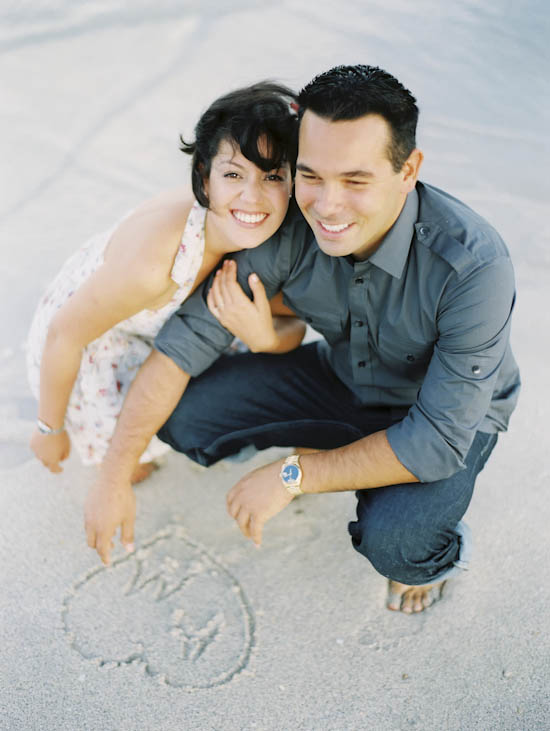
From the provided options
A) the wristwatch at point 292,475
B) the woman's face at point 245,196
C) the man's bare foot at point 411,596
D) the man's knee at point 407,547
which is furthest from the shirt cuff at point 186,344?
the man's bare foot at point 411,596

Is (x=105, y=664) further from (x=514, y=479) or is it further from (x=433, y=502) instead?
(x=514, y=479)

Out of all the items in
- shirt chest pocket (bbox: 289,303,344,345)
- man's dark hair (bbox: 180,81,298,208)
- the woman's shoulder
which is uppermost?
man's dark hair (bbox: 180,81,298,208)

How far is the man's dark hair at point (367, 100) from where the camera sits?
1588 mm

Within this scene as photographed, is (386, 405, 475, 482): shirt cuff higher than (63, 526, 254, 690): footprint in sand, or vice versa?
(386, 405, 475, 482): shirt cuff

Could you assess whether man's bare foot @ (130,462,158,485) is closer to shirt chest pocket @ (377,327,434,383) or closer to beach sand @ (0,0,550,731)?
beach sand @ (0,0,550,731)

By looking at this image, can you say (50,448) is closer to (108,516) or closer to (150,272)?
(108,516)

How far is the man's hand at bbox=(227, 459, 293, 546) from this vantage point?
1872 millimetres

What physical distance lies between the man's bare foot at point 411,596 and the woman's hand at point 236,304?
0.80m

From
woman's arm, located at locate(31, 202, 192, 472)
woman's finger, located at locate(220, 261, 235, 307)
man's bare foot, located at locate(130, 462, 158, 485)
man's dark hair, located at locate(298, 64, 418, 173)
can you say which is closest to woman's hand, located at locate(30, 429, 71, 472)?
woman's arm, located at locate(31, 202, 192, 472)

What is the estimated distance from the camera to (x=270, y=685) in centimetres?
178

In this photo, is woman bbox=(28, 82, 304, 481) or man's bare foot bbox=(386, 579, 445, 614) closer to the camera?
woman bbox=(28, 82, 304, 481)

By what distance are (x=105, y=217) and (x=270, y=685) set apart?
7.26 ft

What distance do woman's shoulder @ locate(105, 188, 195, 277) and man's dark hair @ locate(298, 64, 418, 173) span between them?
0.50m

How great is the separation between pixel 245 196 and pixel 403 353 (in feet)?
1.87
